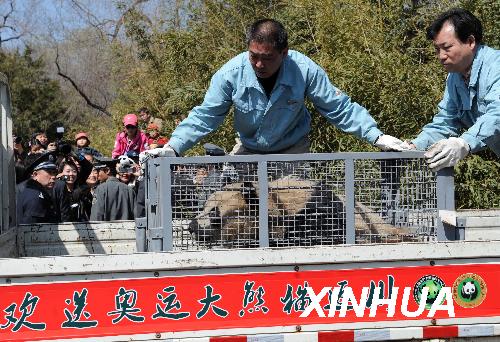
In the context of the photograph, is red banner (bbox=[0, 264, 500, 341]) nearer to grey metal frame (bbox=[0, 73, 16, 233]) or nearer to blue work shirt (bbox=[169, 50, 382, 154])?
blue work shirt (bbox=[169, 50, 382, 154])

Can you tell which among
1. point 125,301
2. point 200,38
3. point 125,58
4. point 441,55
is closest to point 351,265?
point 125,301

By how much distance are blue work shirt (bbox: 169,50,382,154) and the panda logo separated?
47.9 inches

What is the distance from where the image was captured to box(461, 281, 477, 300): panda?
13.5 feet

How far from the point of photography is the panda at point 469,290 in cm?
412

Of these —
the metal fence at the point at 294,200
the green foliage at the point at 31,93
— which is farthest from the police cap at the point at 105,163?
the green foliage at the point at 31,93

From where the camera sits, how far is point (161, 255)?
396 centimetres

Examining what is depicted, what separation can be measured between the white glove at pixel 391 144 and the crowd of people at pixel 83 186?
2.61 meters

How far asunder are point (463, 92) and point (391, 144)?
724 mm

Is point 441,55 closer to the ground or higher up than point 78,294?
higher up

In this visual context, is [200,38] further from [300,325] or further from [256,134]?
[300,325]

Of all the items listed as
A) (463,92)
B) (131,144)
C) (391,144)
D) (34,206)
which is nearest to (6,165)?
(34,206)

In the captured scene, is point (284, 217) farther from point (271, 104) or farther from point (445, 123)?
point (445, 123)

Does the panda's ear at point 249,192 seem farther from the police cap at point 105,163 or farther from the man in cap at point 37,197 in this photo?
the police cap at point 105,163

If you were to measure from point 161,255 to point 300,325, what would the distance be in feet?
2.51
